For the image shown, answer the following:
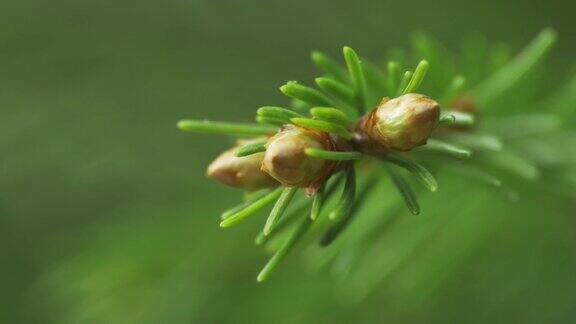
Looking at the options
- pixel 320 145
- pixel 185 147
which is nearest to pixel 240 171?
pixel 320 145

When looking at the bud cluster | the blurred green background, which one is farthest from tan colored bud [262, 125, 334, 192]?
the blurred green background

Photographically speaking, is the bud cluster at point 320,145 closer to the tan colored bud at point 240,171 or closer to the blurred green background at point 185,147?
the tan colored bud at point 240,171

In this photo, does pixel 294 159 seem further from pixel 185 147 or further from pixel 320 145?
pixel 185 147

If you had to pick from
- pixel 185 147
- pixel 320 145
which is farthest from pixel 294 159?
pixel 185 147

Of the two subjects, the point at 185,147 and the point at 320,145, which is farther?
the point at 185,147

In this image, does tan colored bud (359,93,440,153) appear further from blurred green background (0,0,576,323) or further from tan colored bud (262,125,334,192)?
blurred green background (0,0,576,323)
